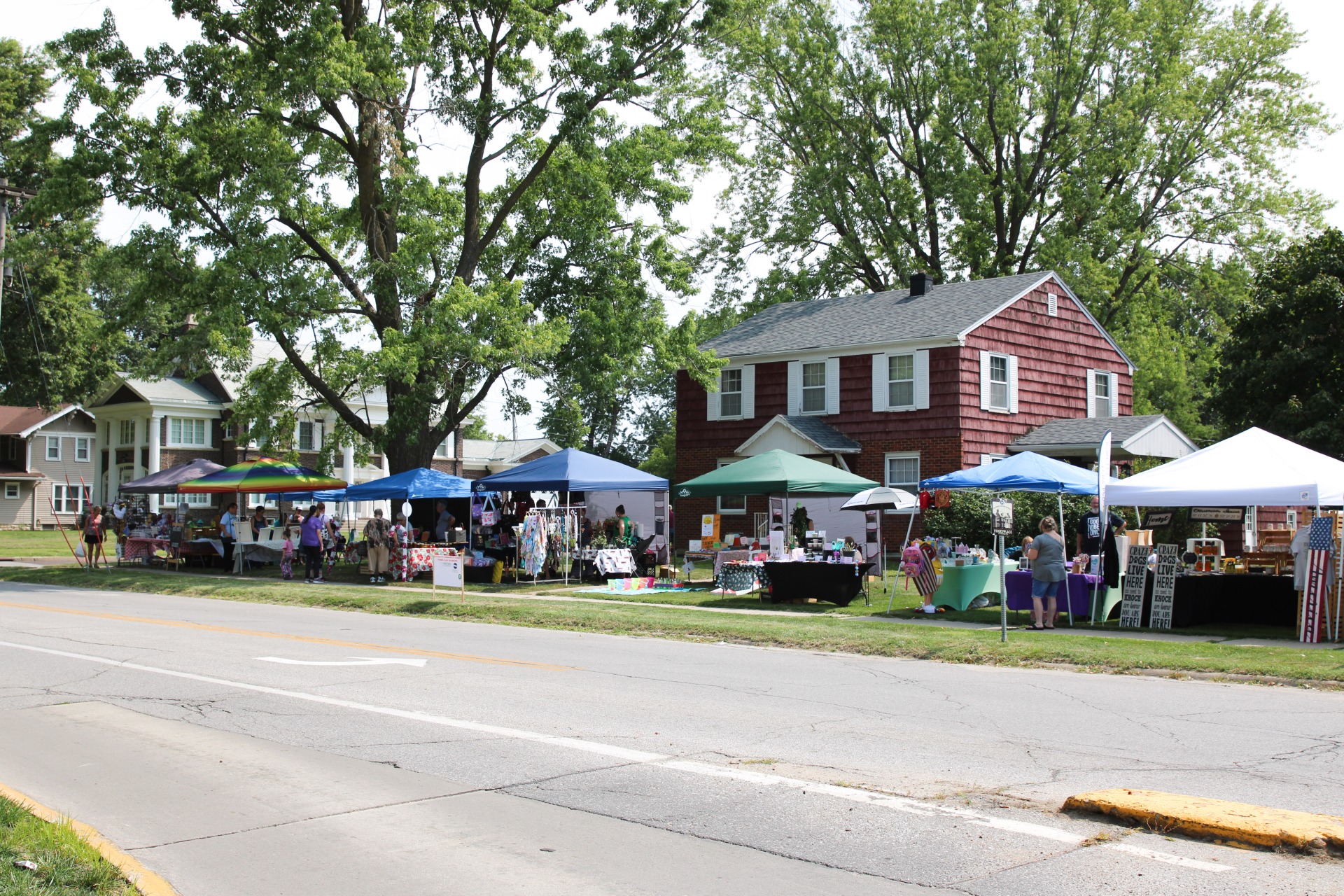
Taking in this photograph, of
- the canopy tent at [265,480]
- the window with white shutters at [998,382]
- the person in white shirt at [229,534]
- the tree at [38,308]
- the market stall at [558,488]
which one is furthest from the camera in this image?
the tree at [38,308]

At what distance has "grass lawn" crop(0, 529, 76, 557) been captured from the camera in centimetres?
3934

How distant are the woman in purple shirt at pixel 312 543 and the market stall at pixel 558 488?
384 centimetres

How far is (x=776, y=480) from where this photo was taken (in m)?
→ 23.0

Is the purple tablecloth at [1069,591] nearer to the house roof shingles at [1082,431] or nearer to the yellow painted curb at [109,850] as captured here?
the house roof shingles at [1082,431]

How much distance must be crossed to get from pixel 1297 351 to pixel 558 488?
71.1ft

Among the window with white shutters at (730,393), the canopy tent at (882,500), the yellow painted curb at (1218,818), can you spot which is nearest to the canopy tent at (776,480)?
the canopy tent at (882,500)

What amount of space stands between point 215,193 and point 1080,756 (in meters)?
26.0

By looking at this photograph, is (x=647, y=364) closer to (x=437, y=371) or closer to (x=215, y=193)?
(x=437, y=371)

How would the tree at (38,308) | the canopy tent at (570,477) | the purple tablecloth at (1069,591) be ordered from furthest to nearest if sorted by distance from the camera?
the tree at (38,308), the canopy tent at (570,477), the purple tablecloth at (1069,591)

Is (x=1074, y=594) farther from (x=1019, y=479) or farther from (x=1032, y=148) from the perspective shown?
(x=1032, y=148)

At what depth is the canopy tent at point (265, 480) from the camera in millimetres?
30375

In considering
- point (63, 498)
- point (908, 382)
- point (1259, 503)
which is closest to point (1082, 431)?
point (908, 382)

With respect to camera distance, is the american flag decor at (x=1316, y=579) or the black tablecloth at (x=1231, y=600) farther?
the black tablecloth at (x=1231, y=600)

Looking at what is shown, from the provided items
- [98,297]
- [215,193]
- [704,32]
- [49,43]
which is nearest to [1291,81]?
[704,32]
